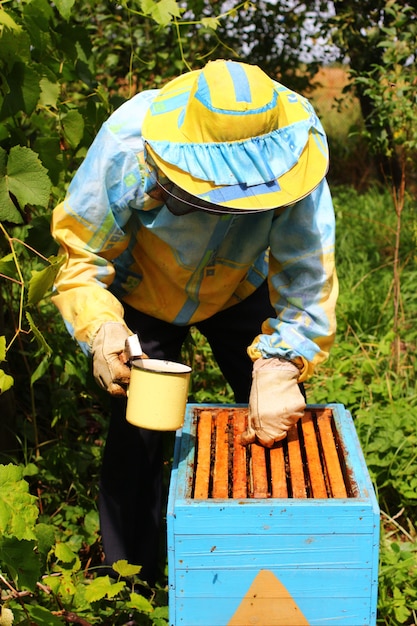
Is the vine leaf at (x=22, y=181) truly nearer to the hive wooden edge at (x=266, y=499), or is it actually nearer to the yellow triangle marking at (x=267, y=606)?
the hive wooden edge at (x=266, y=499)

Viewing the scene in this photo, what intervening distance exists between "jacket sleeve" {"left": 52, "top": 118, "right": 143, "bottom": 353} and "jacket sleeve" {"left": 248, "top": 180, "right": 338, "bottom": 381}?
40 cm

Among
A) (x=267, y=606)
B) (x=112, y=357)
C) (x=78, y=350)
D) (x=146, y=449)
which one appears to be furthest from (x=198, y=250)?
(x=78, y=350)

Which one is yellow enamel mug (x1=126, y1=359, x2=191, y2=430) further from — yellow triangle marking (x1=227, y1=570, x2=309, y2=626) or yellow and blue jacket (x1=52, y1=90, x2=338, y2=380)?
yellow triangle marking (x1=227, y1=570, x2=309, y2=626)

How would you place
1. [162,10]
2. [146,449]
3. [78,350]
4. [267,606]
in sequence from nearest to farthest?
[267,606], [162,10], [146,449], [78,350]

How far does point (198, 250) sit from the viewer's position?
2.07 m

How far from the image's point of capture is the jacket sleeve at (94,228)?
6.40 ft

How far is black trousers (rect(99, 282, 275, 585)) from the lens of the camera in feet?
7.67

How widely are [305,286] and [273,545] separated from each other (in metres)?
0.69

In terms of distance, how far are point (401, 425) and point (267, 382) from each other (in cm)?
119

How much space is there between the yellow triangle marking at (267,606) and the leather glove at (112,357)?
56 cm

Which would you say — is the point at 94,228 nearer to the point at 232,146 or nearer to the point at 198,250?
the point at 198,250

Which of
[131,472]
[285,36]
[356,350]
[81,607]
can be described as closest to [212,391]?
[356,350]

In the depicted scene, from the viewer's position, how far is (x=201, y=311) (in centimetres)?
228

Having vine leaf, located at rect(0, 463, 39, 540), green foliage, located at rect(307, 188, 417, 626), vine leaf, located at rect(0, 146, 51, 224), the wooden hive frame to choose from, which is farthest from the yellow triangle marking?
vine leaf, located at rect(0, 146, 51, 224)
